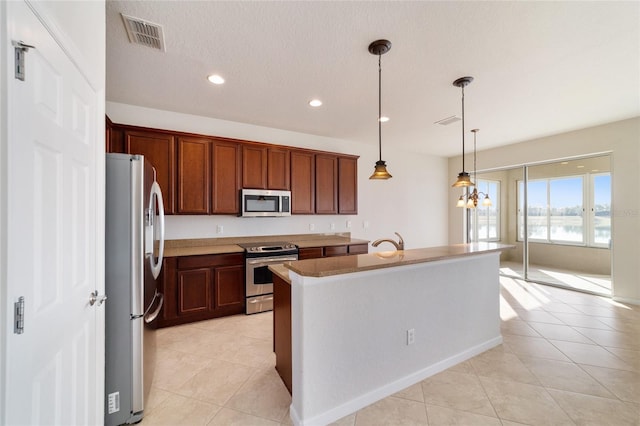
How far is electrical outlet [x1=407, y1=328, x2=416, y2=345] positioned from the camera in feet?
6.60

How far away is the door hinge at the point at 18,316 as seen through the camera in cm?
80

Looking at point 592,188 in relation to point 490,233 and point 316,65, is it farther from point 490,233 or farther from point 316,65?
point 316,65

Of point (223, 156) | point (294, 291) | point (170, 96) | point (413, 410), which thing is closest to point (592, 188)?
point (413, 410)

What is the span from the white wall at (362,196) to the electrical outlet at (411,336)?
267 cm

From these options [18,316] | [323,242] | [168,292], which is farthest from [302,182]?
[18,316]

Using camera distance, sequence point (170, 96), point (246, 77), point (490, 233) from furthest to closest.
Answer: point (490, 233) < point (170, 96) < point (246, 77)

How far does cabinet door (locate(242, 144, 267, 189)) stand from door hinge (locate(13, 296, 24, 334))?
9.55 feet

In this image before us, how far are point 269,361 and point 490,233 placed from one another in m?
6.01

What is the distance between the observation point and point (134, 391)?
5.45 feet

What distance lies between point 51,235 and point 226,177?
2.61m

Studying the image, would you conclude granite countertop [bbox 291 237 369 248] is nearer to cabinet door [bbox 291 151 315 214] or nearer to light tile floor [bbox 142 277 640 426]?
cabinet door [bbox 291 151 315 214]

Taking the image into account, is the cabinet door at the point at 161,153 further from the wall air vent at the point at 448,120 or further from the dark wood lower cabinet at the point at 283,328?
the wall air vent at the point at 448,120

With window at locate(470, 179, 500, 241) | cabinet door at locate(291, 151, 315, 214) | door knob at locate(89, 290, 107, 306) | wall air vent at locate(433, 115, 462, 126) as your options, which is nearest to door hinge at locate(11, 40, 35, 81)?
door knob at locate(89, 290, 107, 306)

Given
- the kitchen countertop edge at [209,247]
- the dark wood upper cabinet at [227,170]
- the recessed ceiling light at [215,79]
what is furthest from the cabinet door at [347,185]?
the recessed ceiling light at [215,79]
